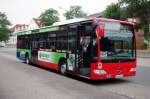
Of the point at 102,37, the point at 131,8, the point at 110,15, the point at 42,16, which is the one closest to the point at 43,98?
the point at 102,37

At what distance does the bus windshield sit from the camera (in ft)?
36.6

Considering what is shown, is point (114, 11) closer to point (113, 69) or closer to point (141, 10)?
point (141, 10)

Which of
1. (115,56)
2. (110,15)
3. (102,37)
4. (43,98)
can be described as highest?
(110,15)

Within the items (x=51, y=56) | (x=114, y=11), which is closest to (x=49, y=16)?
(x=114, y=11)

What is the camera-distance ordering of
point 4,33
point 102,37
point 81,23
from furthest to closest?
point 4,33
point 81,23
point 102,37

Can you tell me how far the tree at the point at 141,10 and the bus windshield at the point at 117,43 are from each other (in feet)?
117

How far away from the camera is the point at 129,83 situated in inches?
461

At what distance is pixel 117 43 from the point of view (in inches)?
453

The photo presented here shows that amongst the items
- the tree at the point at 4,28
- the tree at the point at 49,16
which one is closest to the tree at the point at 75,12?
the tree at the point at 49,16

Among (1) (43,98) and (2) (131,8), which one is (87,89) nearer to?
(1) (43,98)

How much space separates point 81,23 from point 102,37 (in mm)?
1559

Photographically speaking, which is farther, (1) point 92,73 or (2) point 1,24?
(2) point 1,24

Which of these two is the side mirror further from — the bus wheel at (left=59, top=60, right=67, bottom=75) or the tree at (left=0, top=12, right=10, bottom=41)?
the tree at (left=0, top=12, right=10, bottom=41)

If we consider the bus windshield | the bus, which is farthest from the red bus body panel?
the bus windshield
